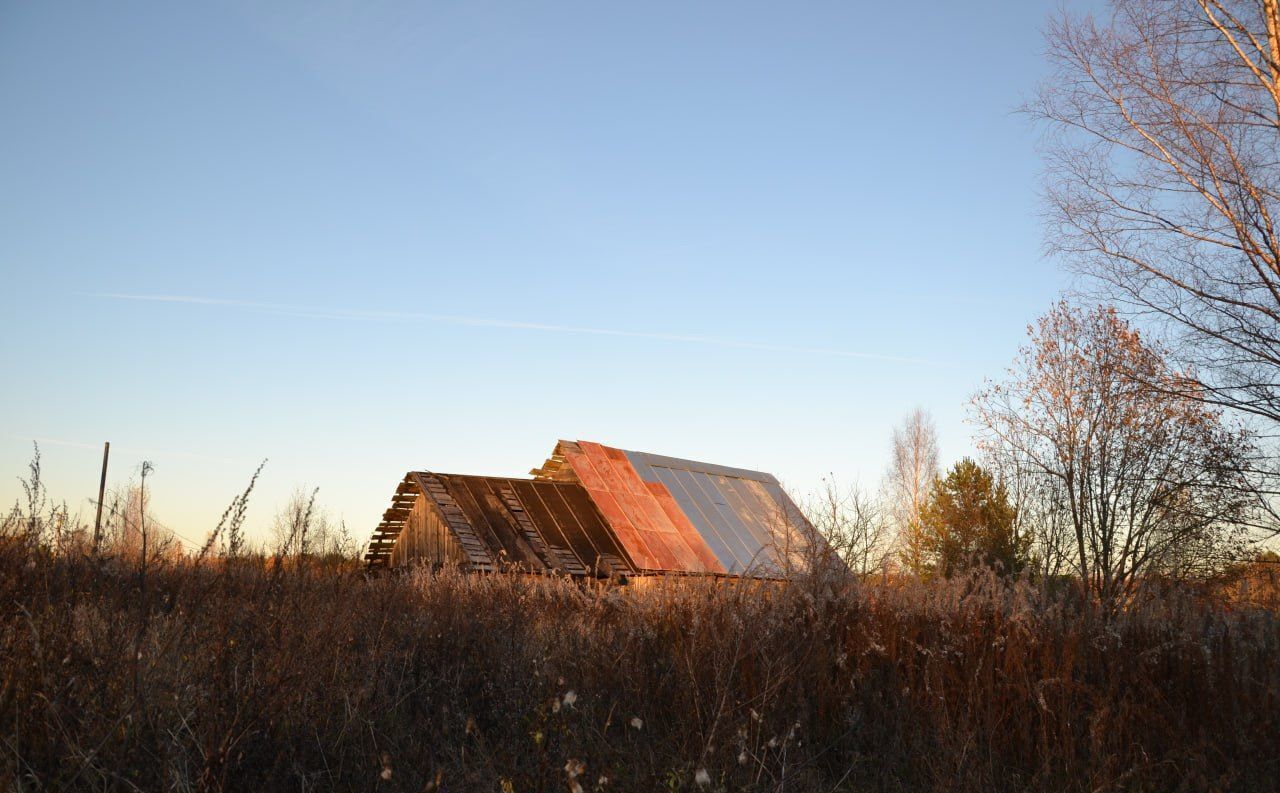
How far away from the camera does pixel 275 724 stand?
4.77 m

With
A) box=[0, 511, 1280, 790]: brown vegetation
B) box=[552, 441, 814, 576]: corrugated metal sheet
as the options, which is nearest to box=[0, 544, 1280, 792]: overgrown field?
box=[0, 511, 1280, 790]: brown vegetation

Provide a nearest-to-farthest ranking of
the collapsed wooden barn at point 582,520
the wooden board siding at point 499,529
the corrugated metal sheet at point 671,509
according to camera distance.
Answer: the wooden board siding at point 499,529, the collapsed wooden barn at point 582,520, the corrugated metal sheet at point 671,509

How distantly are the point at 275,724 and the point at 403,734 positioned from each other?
0.96m

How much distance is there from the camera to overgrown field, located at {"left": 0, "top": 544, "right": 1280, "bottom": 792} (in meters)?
4.29

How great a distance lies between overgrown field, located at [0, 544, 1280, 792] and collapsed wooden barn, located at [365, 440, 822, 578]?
1067 cm

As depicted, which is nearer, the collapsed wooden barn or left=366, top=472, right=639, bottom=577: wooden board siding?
left=366, top=472, right=639, bottom=577: wooden board siding

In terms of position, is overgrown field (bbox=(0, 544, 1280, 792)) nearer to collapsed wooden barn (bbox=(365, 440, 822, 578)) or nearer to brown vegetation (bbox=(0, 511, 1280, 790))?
brown vegetation (bbox=(0, 511, 1280, 790))

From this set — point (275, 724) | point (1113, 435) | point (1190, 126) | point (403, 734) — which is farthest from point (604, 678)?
point (1113, 435)

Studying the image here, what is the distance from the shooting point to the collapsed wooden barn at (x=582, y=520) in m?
19.8

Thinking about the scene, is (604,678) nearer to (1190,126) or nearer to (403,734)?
(403,734)

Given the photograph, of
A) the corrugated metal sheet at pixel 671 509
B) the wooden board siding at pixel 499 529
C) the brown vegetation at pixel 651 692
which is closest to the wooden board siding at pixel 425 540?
the wooden board siding at pixel 499 529

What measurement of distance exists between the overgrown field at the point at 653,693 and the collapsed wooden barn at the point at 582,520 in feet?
35.0

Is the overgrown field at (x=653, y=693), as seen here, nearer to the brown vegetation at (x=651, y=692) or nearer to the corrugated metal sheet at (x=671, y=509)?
the brown vegetation at (x=651, y=692)

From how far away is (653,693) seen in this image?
6301 millimetres
